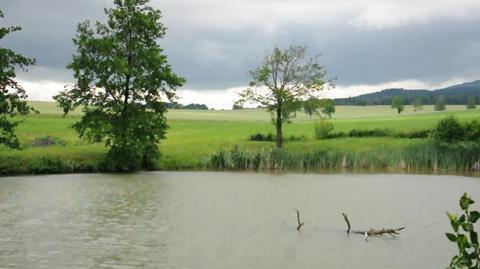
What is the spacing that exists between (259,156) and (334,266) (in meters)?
29.0

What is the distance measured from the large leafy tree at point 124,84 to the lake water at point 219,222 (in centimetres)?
568

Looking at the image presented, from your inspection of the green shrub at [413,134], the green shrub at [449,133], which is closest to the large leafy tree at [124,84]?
the green shrub at [449,133]

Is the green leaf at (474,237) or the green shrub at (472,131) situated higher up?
the green leaf at (474,237)

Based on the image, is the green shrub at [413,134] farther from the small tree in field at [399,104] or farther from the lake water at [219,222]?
the small tree in field at [399,104]

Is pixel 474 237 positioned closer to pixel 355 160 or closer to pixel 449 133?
pixel 355 160

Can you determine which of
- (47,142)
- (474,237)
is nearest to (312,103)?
(47,142)

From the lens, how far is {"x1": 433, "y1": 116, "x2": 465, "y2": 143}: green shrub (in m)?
44.8

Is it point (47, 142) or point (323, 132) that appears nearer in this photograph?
point (47, 142)

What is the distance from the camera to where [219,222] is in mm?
20219

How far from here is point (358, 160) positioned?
43.1 meters

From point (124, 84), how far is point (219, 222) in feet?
76.9

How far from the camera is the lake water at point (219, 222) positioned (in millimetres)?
14625

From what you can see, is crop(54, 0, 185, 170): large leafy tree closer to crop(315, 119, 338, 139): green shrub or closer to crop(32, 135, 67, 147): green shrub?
crop(32, 135, 67, 147): green shrub

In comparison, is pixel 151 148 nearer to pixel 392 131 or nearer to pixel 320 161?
pixel 320 161
